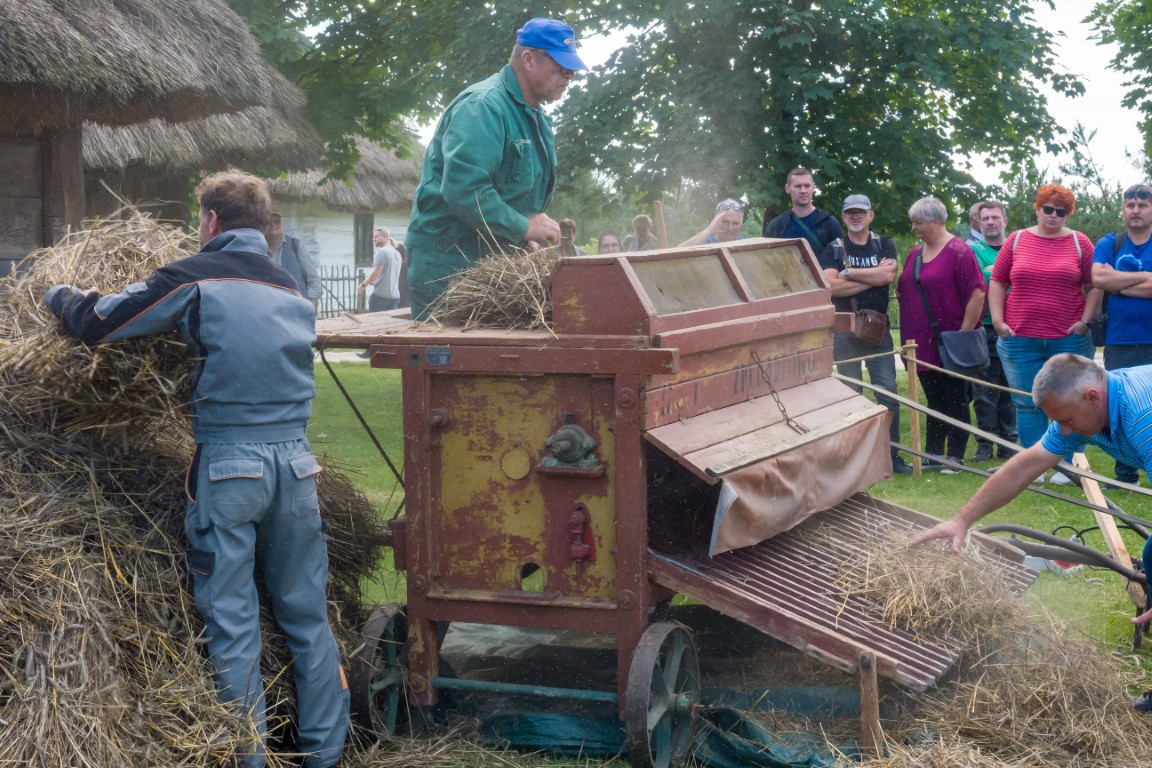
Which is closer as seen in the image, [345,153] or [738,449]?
[738,449]

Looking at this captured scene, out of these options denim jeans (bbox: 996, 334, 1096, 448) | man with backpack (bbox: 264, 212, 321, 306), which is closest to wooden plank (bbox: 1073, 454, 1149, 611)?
denim jeans (bbox: 996, 334, 1096, 448)

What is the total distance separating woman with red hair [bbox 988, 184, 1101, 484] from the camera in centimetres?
857

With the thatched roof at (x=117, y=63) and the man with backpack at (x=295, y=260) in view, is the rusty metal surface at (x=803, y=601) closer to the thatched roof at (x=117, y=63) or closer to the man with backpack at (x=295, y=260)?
the man with backpack at (x=295, y=260)

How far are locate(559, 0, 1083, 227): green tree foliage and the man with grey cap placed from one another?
10.4ft

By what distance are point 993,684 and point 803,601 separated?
744 millimetres

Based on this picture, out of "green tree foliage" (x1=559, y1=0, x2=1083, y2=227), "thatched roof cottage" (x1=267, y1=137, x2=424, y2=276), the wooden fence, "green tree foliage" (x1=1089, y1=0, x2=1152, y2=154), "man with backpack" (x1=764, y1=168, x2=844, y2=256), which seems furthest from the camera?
the wooden fence

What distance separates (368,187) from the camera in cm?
2861

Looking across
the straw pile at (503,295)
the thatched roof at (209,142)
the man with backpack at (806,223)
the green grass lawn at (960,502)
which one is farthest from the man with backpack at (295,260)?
the straw pile at (503,295)

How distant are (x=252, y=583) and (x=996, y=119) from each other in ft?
38.2

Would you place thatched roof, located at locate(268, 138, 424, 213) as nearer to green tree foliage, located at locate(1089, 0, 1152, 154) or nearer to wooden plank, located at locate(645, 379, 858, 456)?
green tree foliage, located at locate(1089, 0, 1152, 154)

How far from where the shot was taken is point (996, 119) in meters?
13.6

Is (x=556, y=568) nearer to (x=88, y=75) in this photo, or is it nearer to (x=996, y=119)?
(x=88, y=75)

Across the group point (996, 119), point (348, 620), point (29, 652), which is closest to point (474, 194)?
point (348, 620)

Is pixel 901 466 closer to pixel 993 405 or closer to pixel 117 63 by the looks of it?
pixel 993 405
